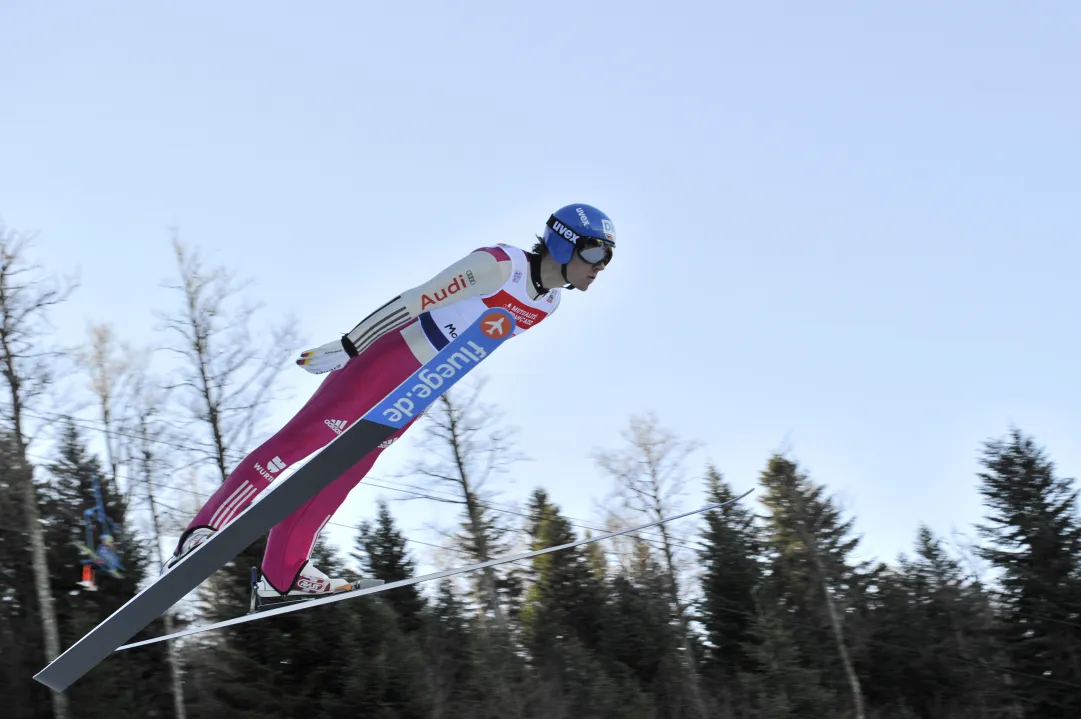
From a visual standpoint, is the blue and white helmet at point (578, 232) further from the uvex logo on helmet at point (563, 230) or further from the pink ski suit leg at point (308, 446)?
the pink ski suit leg at point (308, 446)

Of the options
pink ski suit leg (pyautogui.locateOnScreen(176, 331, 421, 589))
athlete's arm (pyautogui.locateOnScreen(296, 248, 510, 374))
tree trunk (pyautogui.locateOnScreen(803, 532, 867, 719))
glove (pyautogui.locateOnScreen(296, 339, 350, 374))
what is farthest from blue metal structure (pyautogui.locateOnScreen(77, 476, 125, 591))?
tree trunk (pyautogui.locateOnScreen(803, 532, 867, 719))

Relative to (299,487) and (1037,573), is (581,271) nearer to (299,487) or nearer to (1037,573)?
(299,487)

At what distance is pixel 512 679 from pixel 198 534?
60.3 feet

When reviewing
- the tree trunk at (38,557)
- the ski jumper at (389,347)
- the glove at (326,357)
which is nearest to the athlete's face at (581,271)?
the ski jumper at (389,347)

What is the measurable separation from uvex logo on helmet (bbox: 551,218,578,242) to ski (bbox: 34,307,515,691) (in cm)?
42

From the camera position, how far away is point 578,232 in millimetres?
4082

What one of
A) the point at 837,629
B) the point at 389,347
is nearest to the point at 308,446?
the point at 389,347

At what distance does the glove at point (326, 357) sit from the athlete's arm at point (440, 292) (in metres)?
0.13

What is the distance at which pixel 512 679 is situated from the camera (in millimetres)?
21234

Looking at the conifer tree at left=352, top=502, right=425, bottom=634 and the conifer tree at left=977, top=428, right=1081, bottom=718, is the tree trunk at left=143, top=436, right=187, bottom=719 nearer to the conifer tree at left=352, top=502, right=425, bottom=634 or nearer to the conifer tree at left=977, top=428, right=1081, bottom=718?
the conifer tree at left=352, top=502, right=425, bottom=634

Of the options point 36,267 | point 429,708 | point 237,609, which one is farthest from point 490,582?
point 36,267

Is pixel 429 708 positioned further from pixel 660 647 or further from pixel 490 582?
pixel 660 647

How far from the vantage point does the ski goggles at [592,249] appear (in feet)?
13.4

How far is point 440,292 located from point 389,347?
1.12 feet
